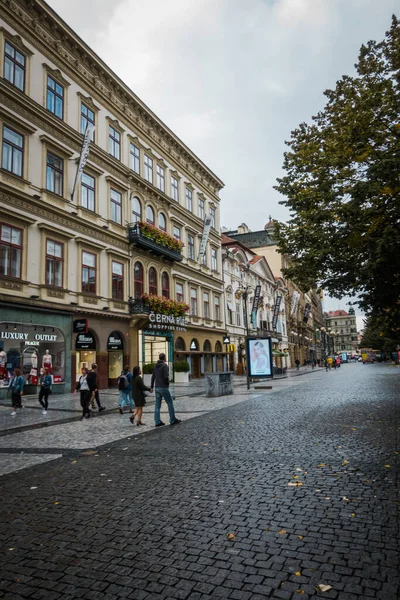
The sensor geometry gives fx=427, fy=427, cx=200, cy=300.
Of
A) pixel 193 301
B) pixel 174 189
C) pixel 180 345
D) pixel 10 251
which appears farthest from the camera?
pixel 193 301

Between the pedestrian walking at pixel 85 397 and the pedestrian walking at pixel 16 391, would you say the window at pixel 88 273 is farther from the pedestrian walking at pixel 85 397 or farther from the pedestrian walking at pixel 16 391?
the pedestrian walking at pixel 85 397

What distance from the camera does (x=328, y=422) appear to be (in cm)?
1093

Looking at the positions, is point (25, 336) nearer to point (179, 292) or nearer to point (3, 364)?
point (3, 364)

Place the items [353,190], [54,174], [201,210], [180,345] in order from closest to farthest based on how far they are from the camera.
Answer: [353,190] < [54,174] < [180,345] < [201,210]

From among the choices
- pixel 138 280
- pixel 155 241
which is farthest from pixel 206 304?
pixel 138 280

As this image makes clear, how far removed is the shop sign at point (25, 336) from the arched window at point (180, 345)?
13632 mm

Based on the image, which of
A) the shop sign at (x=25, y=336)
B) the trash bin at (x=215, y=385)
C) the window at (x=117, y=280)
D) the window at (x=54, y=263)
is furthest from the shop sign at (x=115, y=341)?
the trash bin at (x=215, y=385)

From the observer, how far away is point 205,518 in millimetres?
4633

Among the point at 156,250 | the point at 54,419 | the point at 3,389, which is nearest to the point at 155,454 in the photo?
the point at 54,419

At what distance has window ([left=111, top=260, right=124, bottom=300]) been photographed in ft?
91.1

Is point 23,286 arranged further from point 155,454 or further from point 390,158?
point 390,158

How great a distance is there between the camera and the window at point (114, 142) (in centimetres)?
2919

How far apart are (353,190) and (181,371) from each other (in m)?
21.6

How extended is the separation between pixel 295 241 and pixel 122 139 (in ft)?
67.0
